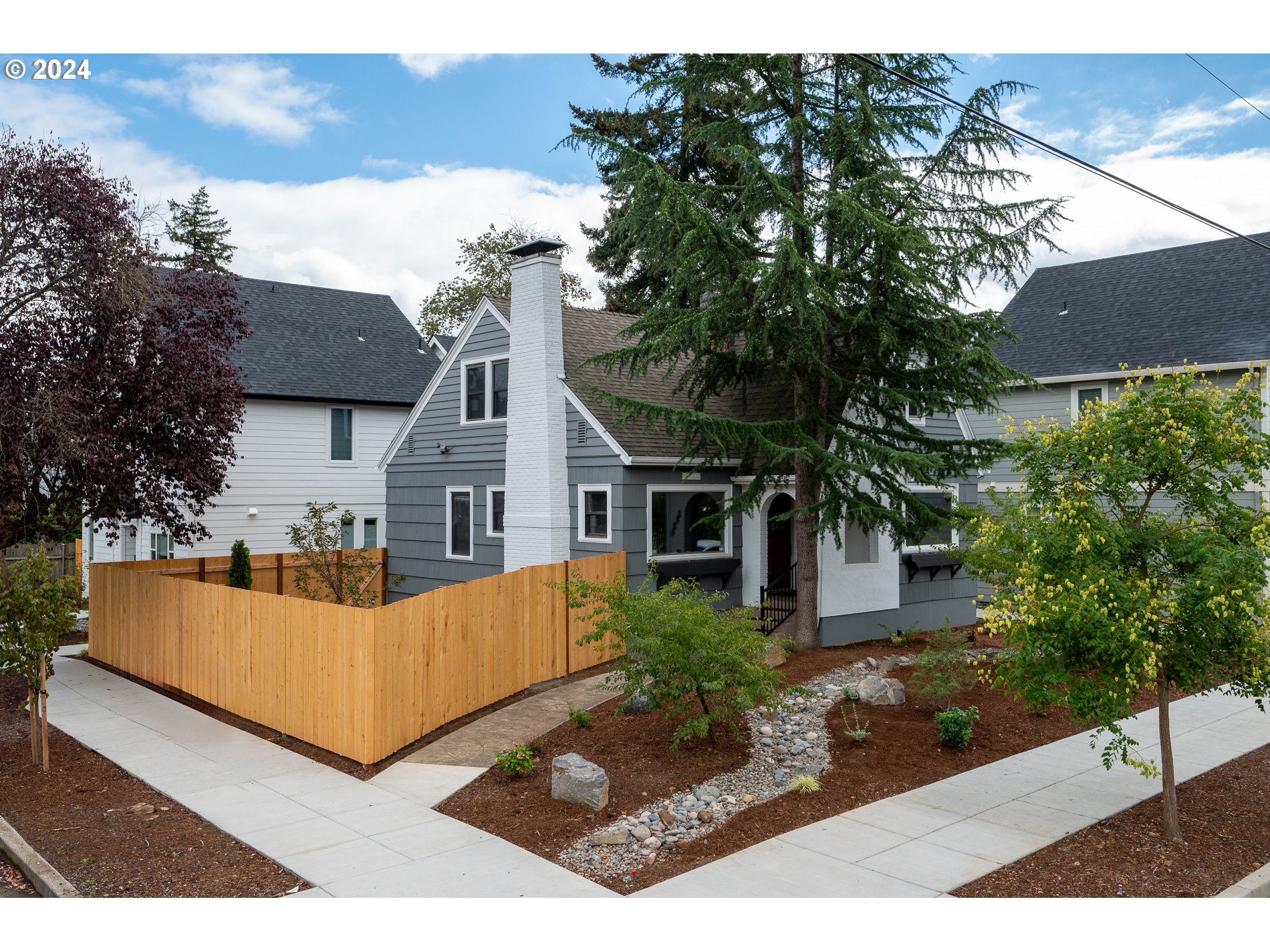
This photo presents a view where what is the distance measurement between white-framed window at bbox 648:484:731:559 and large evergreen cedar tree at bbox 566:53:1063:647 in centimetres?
83

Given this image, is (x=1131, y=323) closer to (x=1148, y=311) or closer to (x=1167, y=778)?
(x=1148, y=311)

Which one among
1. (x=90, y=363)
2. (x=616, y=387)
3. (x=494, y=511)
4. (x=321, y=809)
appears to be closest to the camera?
(x=321, y=809)

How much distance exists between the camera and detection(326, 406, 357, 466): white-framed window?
22.2 meters

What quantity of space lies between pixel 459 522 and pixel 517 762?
9144mm

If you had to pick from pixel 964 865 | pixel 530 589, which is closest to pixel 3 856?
pixel 530 589

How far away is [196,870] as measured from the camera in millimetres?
6348

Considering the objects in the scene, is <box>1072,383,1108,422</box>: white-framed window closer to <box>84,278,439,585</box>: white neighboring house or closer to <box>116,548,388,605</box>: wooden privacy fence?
<box>116,548,388,605</box>: wooden privacy fence

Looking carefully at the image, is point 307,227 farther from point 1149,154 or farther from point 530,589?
point 1149,154

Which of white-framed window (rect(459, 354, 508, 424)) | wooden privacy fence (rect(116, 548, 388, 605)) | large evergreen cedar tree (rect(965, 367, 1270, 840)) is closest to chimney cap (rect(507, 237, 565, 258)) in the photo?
white-framed window (rect(459, 354, 508, 424))

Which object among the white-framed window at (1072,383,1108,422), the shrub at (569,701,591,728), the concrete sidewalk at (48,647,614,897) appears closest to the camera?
the concrete sidewalk at (48,647,614,897)

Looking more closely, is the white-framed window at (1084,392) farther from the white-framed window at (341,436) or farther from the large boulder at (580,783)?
the white-framed window at (341,436)

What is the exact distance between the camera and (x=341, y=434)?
22453 mm

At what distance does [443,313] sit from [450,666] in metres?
30.0

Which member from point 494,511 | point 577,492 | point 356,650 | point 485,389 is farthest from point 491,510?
point 356,650
